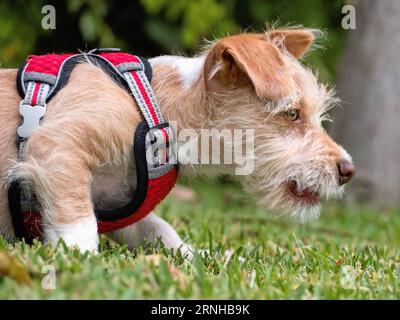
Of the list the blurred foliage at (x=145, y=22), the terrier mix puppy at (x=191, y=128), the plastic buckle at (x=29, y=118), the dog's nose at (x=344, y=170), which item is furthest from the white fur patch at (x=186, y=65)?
the blurred foliage at (x=145, y=22)

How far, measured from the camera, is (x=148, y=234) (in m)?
4.55

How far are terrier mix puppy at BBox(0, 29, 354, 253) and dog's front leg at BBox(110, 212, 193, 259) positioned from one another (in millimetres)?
39

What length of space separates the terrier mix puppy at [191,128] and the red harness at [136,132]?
6 centimetres

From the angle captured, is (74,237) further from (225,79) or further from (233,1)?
(233,1)

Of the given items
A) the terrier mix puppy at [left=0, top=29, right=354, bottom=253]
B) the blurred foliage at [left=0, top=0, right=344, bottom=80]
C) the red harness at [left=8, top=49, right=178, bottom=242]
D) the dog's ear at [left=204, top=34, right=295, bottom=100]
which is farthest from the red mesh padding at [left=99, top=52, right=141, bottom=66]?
the blurred foliage at [left=0, top=0, right=344, bottom=80]

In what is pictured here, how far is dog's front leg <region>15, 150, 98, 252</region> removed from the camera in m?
3.60

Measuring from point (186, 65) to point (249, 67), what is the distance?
559mm

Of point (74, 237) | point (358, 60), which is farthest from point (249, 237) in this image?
point (358, 60)

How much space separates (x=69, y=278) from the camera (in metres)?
2.85

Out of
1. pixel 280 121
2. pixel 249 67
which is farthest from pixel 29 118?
pixel 280 121

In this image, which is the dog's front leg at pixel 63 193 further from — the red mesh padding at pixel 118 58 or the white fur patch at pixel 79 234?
the red mesh padding at pixel 118 58

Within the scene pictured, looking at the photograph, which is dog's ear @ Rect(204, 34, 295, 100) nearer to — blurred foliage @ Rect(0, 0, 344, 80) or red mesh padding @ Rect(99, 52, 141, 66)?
red mesh padding @ Rect(99, 52, 141, 66)

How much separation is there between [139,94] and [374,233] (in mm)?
3636

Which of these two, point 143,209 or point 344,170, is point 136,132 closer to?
point 143,209
